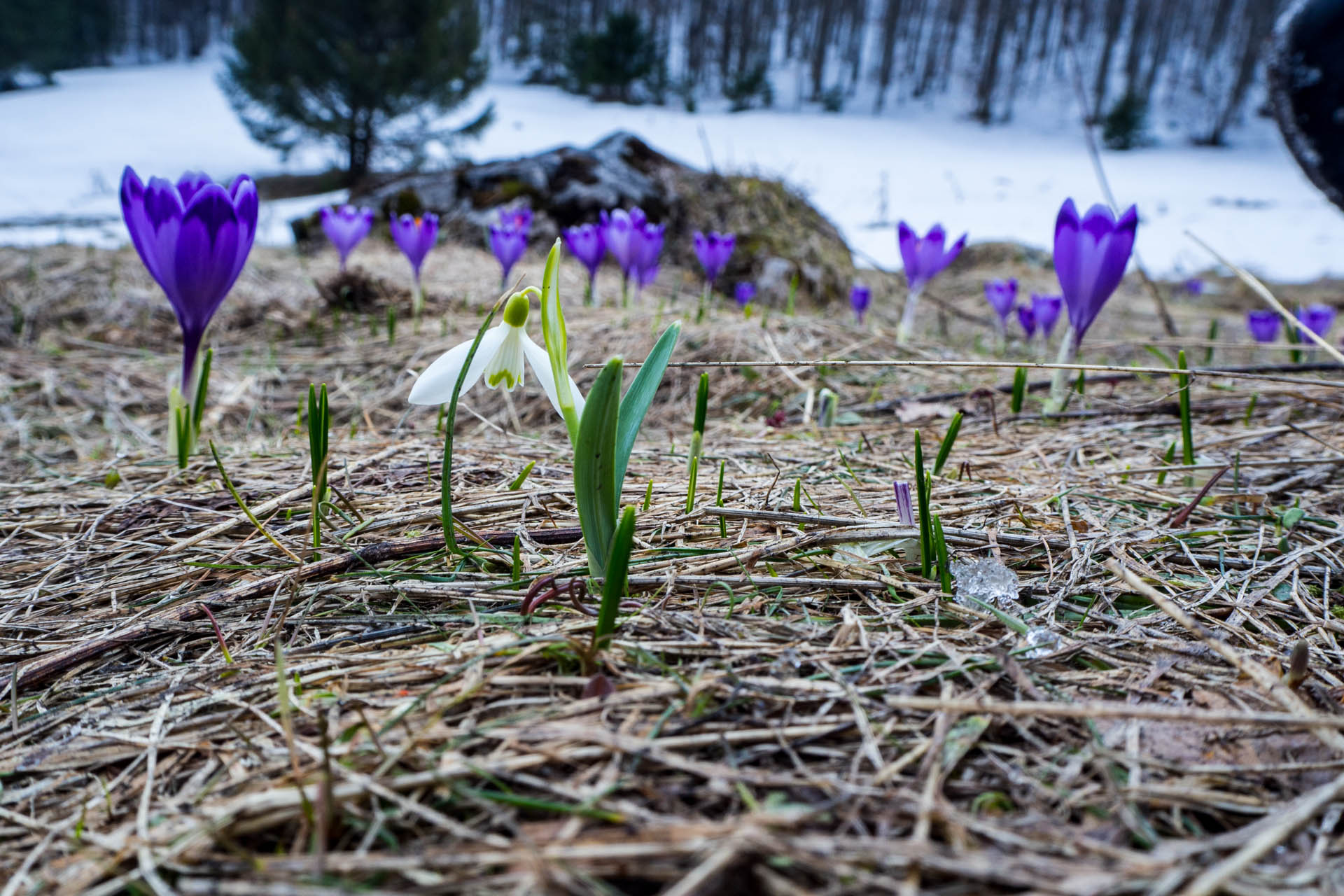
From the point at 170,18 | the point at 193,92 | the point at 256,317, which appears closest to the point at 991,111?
the point at 193,92

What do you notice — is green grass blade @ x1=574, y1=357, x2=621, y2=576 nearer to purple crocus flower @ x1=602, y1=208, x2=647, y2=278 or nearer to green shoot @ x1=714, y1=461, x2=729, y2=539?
green shoot @ x1=714, y1=461, x2=729, y2=539

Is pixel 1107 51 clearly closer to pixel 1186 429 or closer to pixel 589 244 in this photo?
pixel 589 244

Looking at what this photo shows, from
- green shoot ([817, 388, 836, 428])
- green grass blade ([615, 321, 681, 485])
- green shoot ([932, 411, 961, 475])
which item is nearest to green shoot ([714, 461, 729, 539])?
green grass blade ([615, 321, 681, 485])

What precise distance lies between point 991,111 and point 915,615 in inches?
1223

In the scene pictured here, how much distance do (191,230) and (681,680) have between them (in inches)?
46.5

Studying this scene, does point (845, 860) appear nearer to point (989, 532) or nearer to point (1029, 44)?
point (989, 532)

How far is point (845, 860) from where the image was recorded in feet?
1.82

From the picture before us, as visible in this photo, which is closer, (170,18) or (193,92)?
(193,92)

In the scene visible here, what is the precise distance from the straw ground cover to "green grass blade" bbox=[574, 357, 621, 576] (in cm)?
8

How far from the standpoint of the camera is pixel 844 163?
17.5m

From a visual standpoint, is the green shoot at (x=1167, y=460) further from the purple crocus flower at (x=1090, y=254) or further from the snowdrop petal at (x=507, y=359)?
the snowdrop petal at (x=507, y=359)

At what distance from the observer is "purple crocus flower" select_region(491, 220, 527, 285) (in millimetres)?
3059

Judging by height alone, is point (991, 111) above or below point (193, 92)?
above

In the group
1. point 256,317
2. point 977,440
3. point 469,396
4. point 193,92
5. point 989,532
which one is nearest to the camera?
point 989,532
